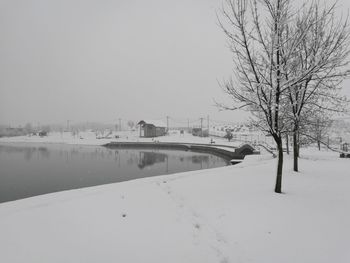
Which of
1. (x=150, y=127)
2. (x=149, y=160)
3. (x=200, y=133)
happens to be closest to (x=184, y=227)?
(x=149, y=160)

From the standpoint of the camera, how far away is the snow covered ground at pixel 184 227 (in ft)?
16.6

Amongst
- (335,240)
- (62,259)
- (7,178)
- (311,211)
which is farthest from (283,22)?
(7,178)

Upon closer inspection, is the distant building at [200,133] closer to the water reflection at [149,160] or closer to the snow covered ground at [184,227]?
the water reflection at [149,160]

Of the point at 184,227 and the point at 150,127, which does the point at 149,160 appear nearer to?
the point at 184,227

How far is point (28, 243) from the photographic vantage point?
562 cm

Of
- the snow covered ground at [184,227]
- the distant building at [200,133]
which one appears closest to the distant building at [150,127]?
the distant building at [200,133]

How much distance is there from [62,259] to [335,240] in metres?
5.80

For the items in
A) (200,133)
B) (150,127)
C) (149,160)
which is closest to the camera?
(149,160)

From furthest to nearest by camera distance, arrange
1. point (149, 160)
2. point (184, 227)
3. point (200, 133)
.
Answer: point (200, 133)
point (149, 160)
point (184, 227)

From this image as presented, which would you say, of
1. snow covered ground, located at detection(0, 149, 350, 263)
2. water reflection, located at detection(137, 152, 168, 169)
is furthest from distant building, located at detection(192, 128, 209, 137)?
snow covered ground, located at detection(0, 149, 350, 263)

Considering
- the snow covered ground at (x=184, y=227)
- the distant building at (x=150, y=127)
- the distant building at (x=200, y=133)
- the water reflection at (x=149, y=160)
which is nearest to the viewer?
the snow covered ground at (x=184, y=227)

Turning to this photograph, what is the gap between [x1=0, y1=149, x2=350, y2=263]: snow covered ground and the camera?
16.6 ft

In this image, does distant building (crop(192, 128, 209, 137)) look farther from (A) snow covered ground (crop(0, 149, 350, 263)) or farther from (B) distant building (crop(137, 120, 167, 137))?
(A) snow covered ground (crop(0, 149, 350, 263))

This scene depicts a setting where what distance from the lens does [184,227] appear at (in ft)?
20.8
